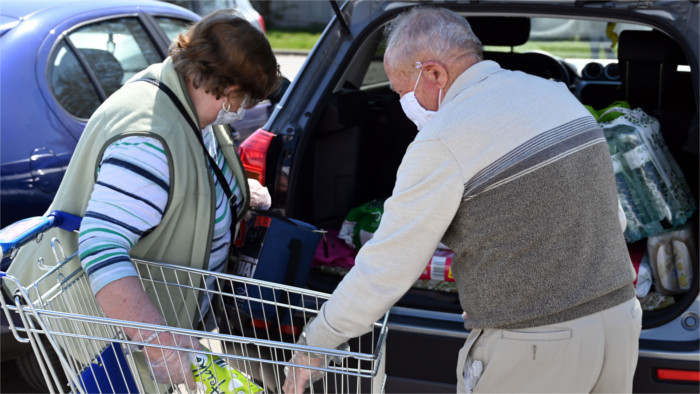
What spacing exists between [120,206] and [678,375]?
188 centimetres

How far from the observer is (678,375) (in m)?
2.51

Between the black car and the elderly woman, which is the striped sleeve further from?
the black car

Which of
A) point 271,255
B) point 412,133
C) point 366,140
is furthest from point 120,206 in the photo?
point 412,133

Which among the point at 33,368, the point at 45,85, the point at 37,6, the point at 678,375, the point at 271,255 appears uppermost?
the point at 37,6

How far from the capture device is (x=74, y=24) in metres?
4.05

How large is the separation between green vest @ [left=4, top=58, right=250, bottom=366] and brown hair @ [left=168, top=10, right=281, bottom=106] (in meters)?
0.06

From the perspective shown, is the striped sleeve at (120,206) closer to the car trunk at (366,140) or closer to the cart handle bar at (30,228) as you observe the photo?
the cart handle bar at (30,228)

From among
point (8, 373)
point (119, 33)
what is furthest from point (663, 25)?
point (8, 373)

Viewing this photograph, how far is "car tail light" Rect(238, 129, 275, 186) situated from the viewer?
10.2 feet

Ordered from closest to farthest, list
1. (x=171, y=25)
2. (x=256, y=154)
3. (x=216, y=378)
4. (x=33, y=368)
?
(x=216, y=378)
(x=256, y=154)
(x=33, y=368)
(x=171, y=25)

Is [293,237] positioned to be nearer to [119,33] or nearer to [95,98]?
[95,98]

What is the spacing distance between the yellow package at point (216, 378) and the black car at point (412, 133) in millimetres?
895

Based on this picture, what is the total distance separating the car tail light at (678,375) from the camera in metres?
2.50

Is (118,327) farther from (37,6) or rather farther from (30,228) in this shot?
(37,6)
